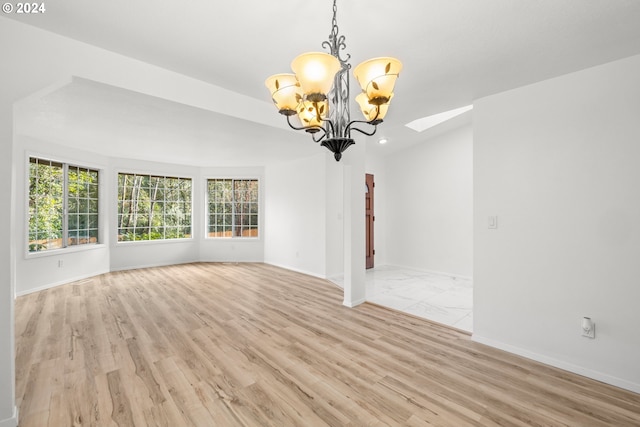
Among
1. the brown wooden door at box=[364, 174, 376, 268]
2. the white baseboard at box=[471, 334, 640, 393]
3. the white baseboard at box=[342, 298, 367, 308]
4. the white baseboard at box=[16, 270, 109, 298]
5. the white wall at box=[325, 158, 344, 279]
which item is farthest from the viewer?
the brown wooden door at box=[364, 174, 376, 268]

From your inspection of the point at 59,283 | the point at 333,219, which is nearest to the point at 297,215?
the point at 333,219

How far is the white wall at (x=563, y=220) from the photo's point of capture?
2096mm

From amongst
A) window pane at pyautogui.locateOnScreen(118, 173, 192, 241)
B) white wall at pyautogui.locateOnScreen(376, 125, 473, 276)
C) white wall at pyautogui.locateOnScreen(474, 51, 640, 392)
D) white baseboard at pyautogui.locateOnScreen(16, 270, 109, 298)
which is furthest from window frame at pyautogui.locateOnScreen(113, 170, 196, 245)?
white wall at pyautogui.locateOnScreen(474, 51, 640, 392)

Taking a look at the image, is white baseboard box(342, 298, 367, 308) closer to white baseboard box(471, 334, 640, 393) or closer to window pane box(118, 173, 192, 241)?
white baseboard box(471, 334, 640, 393)

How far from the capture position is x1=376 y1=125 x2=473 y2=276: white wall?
5324 millimetres

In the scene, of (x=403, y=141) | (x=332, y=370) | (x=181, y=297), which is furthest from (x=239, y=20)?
(x=403, y=141)

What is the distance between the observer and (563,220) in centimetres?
236

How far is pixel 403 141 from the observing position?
18.9 feet

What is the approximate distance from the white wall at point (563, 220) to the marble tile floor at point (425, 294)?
0.65 meters

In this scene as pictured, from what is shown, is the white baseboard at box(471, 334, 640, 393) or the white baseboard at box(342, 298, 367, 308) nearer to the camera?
the white baseboard at box(471, 334, 640, 393)

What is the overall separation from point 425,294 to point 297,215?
2.87 metres

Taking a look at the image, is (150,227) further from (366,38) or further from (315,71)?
(315,71)

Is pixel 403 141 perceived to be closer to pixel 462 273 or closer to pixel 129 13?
pixel 462 273

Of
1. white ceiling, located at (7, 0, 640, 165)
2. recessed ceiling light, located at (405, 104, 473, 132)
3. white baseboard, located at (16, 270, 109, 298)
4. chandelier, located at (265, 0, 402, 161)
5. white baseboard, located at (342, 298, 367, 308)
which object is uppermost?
recessed ceiling light, located at (405, 104, 473, 132)
